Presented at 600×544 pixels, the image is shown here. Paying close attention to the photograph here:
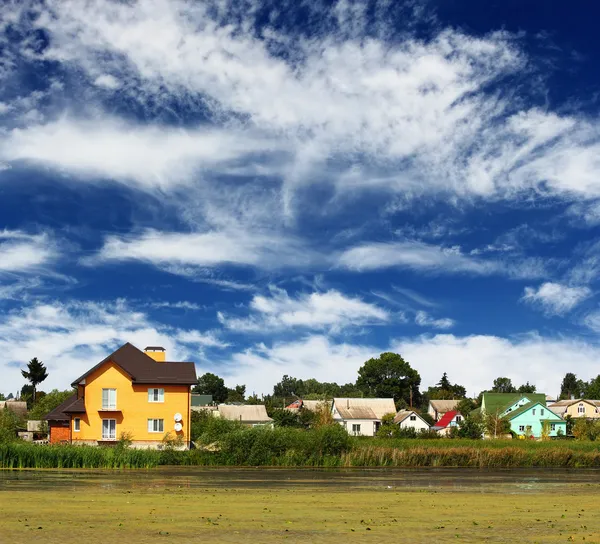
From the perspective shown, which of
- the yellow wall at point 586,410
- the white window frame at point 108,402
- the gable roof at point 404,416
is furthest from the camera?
the yellow wall at point 586,410

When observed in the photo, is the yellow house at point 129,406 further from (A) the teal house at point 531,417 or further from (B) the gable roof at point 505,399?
(B) the gable roof at point 505,399

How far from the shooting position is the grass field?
22766mm

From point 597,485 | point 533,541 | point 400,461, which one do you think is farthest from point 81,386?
point 533,541

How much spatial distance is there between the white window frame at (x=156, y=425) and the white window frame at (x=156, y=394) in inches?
76.2

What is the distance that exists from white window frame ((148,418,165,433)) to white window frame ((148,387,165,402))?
76.2 inches

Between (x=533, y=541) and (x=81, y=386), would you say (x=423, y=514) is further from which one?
(x=81, y=386)

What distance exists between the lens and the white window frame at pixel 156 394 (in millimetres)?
78688

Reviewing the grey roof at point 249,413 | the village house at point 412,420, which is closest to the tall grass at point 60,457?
the grey roof at point 249,413

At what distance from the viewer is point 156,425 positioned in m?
78.2

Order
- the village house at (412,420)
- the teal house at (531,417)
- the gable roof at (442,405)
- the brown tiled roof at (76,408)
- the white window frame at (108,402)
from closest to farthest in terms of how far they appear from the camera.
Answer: the brown tiled roof at (76,408)
the white window frame at (108,402)
the teal house at (531,417)
the village house at (412,420)
the gable roof at (442,405)

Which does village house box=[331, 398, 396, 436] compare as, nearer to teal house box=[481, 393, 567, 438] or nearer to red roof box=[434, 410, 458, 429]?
red roof box=[434, 410, 458, 429]

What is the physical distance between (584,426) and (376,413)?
47826 mm

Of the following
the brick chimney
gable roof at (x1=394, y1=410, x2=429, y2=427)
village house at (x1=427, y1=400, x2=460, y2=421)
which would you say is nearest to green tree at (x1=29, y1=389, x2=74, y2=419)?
the brick chimney

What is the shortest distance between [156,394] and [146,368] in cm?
325
